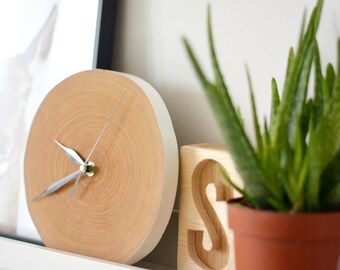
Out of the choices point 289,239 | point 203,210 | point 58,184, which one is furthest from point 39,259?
point 289,239

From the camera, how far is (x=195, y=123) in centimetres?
68

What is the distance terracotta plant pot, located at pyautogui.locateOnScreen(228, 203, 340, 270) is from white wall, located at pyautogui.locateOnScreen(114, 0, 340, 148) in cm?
23

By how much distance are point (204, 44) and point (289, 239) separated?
334 mm

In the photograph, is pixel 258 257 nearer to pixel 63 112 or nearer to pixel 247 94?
pixel 247 94

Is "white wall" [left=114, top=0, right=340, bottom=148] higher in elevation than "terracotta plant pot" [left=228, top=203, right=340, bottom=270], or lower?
higher

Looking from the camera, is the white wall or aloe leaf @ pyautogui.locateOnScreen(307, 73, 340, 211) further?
the white wall

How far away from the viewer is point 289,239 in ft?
1.28

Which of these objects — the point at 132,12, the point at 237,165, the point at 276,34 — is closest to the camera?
the point at 237,165

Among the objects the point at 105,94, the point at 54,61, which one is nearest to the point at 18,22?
the point at 54,61

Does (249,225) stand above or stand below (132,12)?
below

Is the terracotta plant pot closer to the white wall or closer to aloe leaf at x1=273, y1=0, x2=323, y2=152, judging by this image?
aloe leaf at x1=273, y1=0, x2=323, y2=152

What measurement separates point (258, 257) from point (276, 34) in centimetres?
29

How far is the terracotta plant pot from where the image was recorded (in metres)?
0.39

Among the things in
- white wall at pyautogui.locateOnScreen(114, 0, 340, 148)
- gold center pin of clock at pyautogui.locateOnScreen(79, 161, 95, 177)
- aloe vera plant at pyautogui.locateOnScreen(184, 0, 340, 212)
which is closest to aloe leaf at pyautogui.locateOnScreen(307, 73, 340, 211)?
aloe vera plant at pyautogui.locateOnScreen(184, 0, 340, 212)
